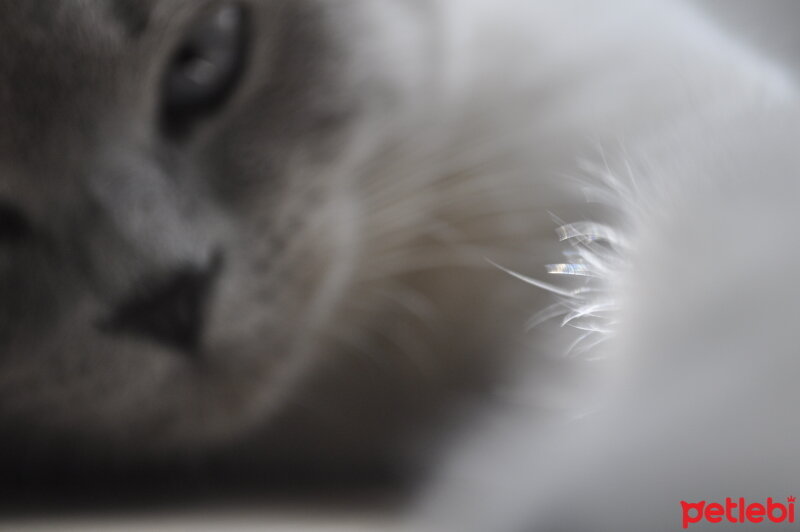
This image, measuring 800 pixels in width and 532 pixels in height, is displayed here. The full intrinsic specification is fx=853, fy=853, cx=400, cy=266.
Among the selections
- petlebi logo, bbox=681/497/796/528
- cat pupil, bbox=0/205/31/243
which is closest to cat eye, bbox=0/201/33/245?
cat pupil, bbox=0/205/31/243

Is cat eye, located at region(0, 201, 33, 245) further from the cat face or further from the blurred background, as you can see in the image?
the blurred background

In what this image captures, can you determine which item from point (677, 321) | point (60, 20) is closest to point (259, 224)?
point (60, 20)

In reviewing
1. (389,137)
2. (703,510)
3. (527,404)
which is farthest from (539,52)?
(703,510)

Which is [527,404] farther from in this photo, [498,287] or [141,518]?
[141,518]

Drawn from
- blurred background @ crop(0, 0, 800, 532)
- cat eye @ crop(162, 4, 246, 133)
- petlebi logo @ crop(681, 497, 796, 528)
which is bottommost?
petlebi logo @ crop(681, 497, 796, 528)

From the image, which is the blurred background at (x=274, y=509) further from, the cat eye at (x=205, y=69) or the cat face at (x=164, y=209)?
the cat eye at (x=205, y=69)

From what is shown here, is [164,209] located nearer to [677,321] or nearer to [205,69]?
[205,69]
